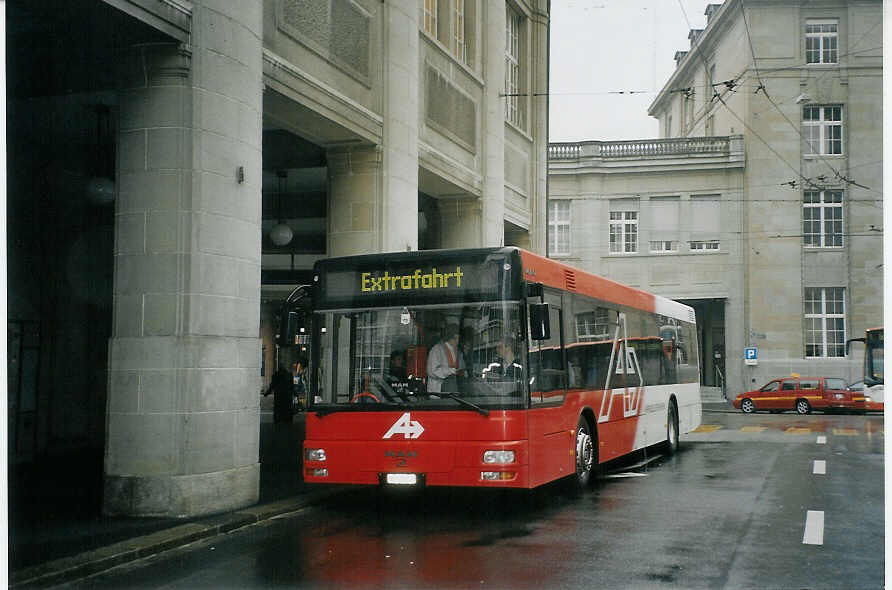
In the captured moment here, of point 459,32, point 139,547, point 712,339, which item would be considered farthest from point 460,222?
point 712,339

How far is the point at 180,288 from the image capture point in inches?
437

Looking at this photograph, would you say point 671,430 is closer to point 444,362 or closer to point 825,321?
point 444,362

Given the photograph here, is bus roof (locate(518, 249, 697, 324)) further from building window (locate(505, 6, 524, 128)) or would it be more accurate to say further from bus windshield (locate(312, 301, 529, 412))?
building window (locate(505, 6, 524, 128))

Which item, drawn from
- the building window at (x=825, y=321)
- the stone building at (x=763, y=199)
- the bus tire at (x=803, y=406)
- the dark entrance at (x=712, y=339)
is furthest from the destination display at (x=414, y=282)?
the dark entrance at (x=712, y=339)

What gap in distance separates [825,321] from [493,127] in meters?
27.5

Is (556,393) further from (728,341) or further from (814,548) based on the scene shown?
(728,341)

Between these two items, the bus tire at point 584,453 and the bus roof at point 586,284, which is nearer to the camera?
the bus roof at point 586,284

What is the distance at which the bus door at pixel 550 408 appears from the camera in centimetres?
1113

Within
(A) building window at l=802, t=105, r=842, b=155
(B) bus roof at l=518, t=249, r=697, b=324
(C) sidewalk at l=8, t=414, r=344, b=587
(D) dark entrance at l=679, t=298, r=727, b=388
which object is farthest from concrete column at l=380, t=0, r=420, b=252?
(D) dark entrance at l=679, t=298, r=727, b=388

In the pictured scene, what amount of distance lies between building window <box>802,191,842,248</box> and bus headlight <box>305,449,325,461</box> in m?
38.2

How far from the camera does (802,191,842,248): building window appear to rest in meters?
45.4

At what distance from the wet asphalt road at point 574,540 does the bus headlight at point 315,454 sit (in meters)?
0.63

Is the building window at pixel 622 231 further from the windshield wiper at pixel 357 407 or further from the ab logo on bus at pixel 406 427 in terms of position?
the ab logo on bus at pixel 406 427

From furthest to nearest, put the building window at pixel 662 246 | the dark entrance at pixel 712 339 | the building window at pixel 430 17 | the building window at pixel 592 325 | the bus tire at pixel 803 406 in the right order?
the dark entrance at pixel 712 339
the building window at pixel 662 246
the bus tire at pixel 803 406
the building window at pixel 430 17
the building window at pixel 592 325
